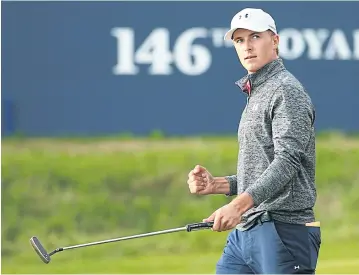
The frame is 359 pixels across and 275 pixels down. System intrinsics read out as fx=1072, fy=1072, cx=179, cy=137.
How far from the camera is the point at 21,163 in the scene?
26.6 ft

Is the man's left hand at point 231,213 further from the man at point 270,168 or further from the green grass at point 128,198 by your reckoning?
the green grass at point 128,198

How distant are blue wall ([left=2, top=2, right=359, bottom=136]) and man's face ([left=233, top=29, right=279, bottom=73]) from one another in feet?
15.1

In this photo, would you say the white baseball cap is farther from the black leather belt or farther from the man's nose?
the black leather belt

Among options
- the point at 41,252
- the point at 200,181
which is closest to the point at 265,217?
the point at 200,181

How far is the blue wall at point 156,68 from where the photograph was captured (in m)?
7.80

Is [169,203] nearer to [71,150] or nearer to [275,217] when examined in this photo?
[71,150]

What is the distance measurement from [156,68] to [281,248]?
4.95m

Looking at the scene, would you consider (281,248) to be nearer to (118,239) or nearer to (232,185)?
(232,185)

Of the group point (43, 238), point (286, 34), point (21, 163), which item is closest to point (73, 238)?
point (43, 238)

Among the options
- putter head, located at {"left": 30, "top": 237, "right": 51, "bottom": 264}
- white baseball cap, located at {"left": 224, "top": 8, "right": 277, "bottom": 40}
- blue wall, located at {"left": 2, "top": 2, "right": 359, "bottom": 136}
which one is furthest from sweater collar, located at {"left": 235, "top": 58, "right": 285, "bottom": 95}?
blue wall, located at {"left": 2, "top": 2, "right": 359, "bottom": 136}

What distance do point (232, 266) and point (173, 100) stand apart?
4.65 m

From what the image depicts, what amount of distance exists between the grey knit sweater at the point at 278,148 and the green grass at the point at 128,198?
4707mm

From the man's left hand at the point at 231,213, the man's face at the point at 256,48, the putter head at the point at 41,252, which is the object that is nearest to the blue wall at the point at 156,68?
the putter head at the point at 41,252

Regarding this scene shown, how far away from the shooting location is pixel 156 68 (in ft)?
25.8
